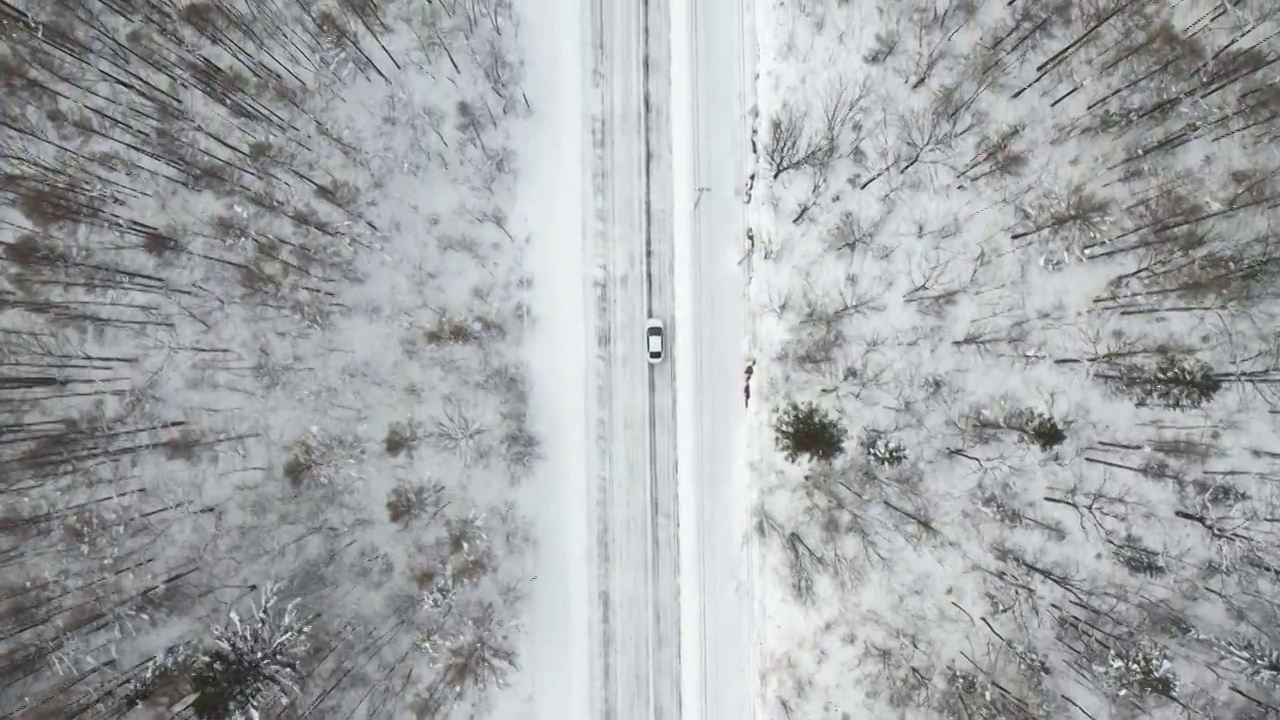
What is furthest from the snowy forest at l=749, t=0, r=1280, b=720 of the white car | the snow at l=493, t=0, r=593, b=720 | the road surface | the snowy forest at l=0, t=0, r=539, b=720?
the snowy forest at l=0, t=0, r=539, b=720

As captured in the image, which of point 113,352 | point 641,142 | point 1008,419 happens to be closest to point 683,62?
point 641,142

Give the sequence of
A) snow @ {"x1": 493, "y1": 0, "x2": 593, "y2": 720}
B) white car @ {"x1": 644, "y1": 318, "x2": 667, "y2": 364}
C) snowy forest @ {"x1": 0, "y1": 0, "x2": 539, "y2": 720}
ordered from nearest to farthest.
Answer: snowy forest @ {"x1": 0, "y1": 0, "x2": 539, "y2": 720} → white car @ {"x1": 644, "y1": 318, "x2": 667, "y2": 364} → snow @ {"x1": 493, "y1": 0, "x2": 593, "y2": 720}

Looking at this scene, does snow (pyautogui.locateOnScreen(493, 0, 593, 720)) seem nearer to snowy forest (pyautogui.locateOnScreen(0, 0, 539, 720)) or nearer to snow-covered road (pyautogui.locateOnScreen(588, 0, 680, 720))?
snow-covered road (pyautogui.locateOnScreen(588, 0, 680, 720))

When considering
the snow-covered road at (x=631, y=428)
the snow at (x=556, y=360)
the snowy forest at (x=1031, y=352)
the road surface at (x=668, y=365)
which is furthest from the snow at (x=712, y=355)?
the snow at (x=556, y=360)

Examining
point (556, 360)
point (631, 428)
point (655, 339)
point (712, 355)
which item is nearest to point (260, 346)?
point (556, 360)

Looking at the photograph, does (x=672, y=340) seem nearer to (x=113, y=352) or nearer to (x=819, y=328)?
(x=819, y=328)

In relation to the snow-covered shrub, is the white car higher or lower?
higher
